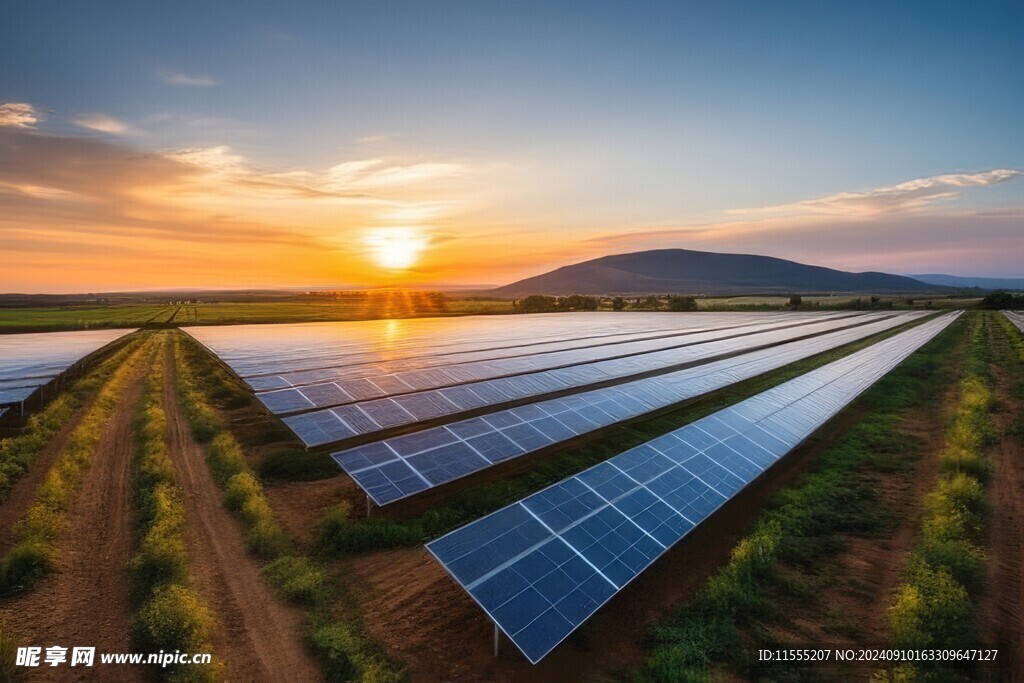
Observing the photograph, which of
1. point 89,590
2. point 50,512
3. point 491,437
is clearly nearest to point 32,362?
point 50,512

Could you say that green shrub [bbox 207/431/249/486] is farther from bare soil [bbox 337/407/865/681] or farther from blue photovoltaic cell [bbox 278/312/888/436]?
bare soil [bbox 337/407/865/681]

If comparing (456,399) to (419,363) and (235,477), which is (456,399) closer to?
(419,363)

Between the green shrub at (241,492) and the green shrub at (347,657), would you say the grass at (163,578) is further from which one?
the green shrub at (347,657)

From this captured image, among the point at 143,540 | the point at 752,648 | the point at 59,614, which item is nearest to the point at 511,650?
the point at 752,648

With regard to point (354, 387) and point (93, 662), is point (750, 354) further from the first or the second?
point (93, 662)

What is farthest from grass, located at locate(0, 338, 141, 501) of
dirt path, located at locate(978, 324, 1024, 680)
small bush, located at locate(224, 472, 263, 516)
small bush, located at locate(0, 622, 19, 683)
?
dirt path, located at locate(978, 324, 1024, 680)

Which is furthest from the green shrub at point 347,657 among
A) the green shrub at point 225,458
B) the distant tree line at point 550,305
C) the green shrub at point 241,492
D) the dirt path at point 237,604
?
the distant tree line at point 550,305
